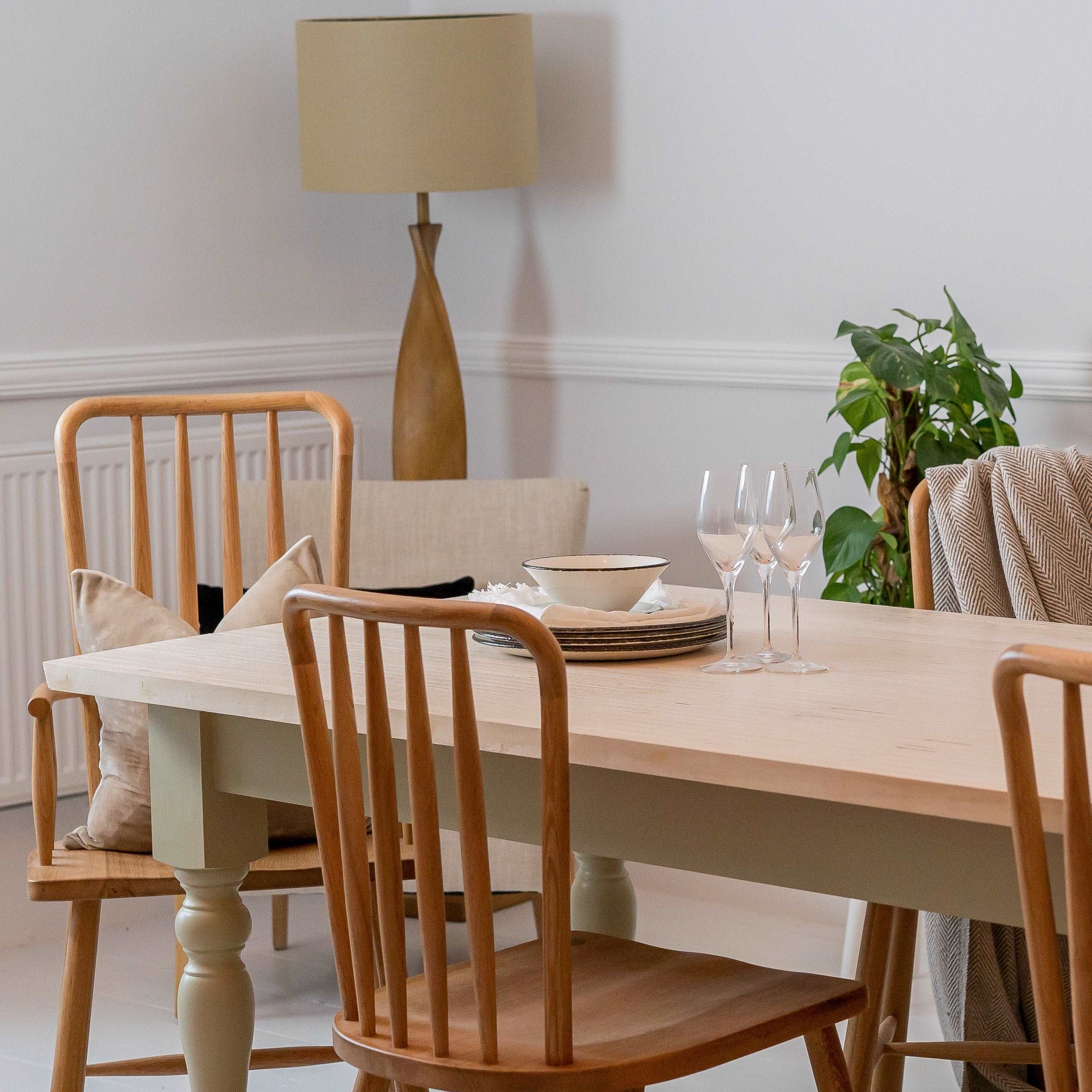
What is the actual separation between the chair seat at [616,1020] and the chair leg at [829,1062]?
3 cm

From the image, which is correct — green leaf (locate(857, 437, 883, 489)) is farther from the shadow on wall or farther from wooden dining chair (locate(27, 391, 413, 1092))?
the shadow on wall

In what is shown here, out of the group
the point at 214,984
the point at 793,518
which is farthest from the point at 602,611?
the point at 214,984

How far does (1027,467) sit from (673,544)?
59.3 inches

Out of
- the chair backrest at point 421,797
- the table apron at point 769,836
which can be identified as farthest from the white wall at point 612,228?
the chair backrest at point 421,797

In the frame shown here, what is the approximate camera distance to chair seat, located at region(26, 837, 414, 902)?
2.12m

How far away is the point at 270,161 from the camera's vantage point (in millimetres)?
3980

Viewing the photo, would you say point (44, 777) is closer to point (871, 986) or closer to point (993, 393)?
point (871, 986)

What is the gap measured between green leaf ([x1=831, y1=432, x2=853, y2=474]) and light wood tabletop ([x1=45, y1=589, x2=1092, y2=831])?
1019 millimetres

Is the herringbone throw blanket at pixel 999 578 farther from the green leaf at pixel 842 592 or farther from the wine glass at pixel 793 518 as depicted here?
the green leaf at pixel 842 592

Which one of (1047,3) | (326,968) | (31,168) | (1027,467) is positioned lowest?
(326,968)

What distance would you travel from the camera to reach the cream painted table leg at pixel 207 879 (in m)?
1.78

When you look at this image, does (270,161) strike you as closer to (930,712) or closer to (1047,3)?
(1047,3)

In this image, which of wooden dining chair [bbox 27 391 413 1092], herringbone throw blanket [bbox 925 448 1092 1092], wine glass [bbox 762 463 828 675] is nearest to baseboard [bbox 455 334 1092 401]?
herringbone throw blanket [bbox 925 448 1092 1092]

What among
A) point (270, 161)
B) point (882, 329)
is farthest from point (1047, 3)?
point (270, 161)
